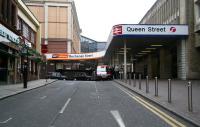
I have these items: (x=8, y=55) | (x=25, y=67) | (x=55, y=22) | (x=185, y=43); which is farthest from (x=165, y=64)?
(x=55, y=22)

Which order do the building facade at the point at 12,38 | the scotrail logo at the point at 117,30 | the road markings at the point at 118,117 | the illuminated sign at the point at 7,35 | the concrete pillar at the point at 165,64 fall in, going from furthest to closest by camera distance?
the concrete pillar at the point at 165,64 → the scotrail logo at the point at 117,30 → the building facade at the point at 12,38 → the illuminated sign at the point at 7,35 → the road markings at the point at 118,117

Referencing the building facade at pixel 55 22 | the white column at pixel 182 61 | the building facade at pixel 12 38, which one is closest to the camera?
the building facade at pixel 12 38

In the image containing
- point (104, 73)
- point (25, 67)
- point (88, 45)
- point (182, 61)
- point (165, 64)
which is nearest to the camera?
point (25, 67)

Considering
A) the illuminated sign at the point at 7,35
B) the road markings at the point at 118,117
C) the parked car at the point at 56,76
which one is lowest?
the road markings at the point at 118,117

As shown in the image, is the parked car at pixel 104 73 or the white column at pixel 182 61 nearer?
the white column at pixel 182 61

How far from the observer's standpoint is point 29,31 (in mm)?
52625

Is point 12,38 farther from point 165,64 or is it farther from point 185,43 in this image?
point 165,64

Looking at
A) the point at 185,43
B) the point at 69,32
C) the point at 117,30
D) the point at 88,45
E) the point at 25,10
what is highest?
the point at 88,45

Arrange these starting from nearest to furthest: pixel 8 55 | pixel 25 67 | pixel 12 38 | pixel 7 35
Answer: pixel 25 67 → pixel 7 35 → pixel 8 55 → pixel 12 38

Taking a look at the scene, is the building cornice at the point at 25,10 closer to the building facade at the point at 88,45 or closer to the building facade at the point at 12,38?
the building facade at the point at 12,38

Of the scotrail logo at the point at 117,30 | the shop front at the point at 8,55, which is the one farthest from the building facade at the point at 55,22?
the shop front at the point at 8,55

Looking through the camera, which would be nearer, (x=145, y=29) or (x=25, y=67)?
(x=25, y=67)

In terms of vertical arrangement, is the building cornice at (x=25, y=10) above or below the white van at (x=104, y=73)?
above

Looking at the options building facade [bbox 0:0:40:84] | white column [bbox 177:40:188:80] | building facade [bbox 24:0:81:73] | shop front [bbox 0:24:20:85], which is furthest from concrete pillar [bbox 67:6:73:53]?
shop front [bbox 0:24:20:85]
